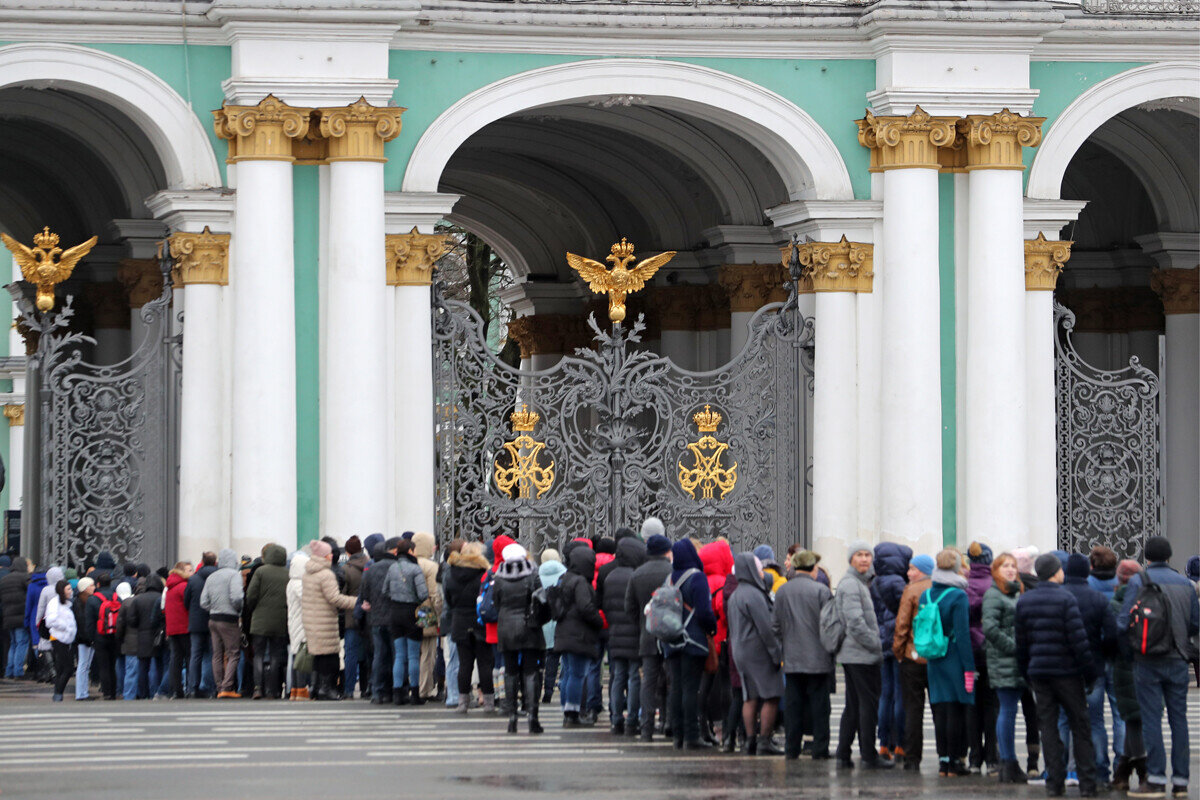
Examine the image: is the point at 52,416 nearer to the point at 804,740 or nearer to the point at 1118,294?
the point at 804,740

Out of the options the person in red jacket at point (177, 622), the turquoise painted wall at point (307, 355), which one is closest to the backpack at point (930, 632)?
the person in red jacket at point (177, 622)

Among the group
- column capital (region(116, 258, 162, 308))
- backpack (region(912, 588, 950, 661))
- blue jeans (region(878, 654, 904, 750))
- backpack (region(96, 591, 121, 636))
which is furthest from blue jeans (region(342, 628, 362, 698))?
column capital (region(116, 258, 162, 308))

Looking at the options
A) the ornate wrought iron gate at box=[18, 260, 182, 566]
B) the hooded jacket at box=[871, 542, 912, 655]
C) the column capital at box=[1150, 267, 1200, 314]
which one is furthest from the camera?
the column capital at box=[1150, 267, 1200, 314]

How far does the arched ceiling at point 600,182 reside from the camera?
25594 mm

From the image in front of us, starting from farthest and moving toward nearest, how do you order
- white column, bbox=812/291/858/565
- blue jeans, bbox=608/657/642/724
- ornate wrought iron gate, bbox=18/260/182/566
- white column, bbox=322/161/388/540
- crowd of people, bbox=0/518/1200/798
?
white column, bbox=812/291/858/565 < ornate wrought iron gate, bbox=18/260/182/566 < white column, bbox=322/161/388/540 < blue jeans, bbox=608/657/642/724 < crowd of people, bbox=0/518/1200/798

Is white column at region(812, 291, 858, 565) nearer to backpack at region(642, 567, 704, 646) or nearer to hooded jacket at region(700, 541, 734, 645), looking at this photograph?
hooded jacket at region(700, 541, 734, 645)

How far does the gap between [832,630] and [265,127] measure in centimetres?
918

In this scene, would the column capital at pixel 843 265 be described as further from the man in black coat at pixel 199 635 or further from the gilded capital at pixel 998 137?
the man in black coat at pixel 199 635

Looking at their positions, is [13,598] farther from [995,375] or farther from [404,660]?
[995,375]

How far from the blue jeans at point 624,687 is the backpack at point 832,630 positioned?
1937mm

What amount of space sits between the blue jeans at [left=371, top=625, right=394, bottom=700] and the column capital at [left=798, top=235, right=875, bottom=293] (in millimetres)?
6626

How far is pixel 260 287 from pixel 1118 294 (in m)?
12.7

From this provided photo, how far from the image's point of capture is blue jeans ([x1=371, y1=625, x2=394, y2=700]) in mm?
18000

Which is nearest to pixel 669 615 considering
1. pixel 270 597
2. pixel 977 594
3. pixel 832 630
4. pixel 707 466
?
pixel 832 630
